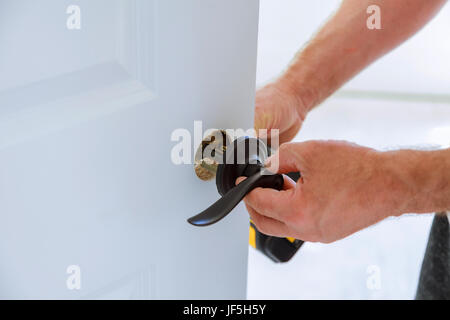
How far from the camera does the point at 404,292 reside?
1.39 m

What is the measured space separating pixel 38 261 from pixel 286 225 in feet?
0.77

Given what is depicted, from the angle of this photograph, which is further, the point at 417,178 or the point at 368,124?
the point at 368,124

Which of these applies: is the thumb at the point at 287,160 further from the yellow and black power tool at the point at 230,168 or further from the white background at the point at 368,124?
the white background at the point at 368,124

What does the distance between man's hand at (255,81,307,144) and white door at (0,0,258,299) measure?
0.54 feet

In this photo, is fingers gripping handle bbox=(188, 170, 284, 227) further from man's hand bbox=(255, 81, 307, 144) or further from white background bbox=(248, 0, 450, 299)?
white background bbox=(248, 0, 450, 299)

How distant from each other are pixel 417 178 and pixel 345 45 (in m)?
0.36

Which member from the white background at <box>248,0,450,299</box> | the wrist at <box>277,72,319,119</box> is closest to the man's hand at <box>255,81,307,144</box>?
the wrist at <box>277,72,319,119</box>

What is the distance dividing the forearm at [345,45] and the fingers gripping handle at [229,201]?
356 millimetres

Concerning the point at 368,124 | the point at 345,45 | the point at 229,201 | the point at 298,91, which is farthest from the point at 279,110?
the point at 368,124

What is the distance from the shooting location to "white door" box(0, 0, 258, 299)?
279 mm

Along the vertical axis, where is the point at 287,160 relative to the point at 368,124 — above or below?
above

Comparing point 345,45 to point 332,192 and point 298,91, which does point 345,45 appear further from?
point 332,192

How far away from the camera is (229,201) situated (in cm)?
34

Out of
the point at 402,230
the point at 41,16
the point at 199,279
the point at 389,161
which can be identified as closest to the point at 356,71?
the point at 389,161
